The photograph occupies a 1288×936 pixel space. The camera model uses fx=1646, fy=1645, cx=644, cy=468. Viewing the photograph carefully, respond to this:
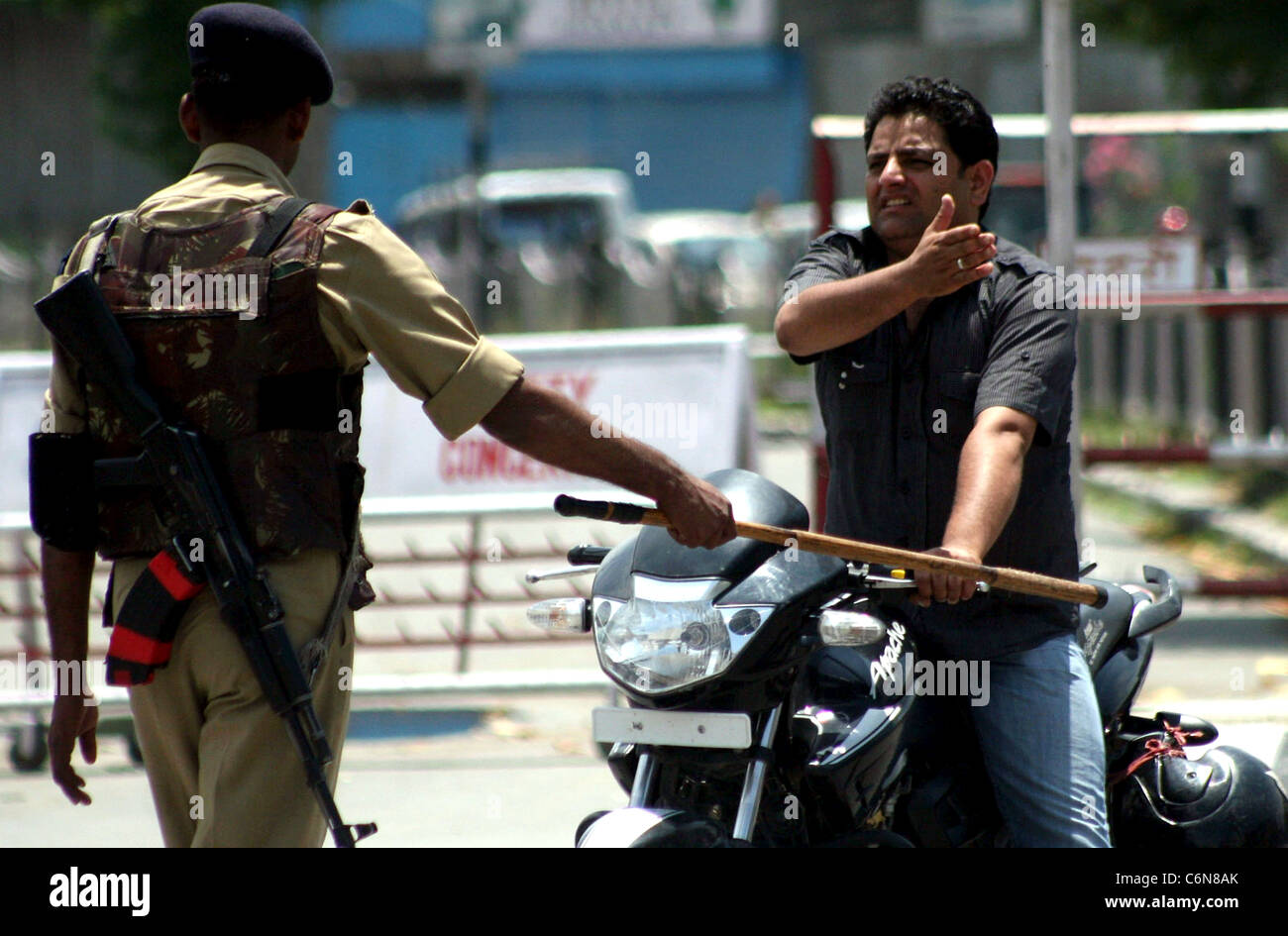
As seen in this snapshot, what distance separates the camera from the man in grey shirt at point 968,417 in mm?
2885

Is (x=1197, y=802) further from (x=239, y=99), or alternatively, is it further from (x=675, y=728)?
(x=239, y=99)

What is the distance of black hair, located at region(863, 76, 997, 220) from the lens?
2973 millimetres

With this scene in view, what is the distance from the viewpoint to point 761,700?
2562mm

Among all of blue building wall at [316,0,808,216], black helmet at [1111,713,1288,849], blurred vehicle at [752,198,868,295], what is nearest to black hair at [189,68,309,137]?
black helmet at [1111,713,1288,849]

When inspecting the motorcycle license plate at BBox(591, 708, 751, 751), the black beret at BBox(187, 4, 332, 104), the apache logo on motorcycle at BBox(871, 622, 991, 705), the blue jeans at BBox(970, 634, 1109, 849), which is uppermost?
the black beret at BBox(187, 4, 332, 104)

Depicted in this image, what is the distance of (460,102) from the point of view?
29.5m

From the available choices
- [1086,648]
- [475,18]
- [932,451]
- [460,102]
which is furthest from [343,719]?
[460,102]

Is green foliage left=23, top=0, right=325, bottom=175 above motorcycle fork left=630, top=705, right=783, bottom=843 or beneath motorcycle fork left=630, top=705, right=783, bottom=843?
above

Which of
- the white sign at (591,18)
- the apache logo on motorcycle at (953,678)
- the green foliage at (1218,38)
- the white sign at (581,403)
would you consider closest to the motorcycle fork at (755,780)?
the apache logo on motorcycle at (953,678)

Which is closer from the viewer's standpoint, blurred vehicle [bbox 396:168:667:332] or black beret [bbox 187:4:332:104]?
black beret [bbox 187:4:332:104]

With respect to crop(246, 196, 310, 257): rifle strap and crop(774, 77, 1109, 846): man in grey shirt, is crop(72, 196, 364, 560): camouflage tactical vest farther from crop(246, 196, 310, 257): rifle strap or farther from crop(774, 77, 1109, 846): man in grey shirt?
crop(774, 77, 1109, 846): man in grey shirt

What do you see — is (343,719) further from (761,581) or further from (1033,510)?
(1033,510)

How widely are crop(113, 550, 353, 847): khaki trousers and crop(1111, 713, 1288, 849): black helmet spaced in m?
1.59
